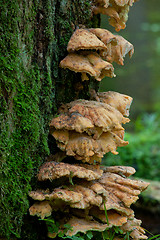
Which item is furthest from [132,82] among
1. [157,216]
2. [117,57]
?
[117,57]

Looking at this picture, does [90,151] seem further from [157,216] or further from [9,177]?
[157,216]

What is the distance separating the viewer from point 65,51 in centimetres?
268

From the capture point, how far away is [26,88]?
2.33 m

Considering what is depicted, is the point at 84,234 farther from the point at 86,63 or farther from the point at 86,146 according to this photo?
the point at 86,63

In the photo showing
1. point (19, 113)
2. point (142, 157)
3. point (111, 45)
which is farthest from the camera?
point (142, 157)

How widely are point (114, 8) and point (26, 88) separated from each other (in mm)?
1251

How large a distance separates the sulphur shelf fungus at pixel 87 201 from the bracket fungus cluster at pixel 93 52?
2.84 feet

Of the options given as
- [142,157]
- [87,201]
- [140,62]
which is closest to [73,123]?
[87,201]

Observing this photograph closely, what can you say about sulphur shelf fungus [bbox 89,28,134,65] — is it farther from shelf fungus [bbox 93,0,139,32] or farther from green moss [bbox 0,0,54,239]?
green moss [bbox 0,0,54,239]

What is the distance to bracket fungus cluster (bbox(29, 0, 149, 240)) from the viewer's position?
226 cm

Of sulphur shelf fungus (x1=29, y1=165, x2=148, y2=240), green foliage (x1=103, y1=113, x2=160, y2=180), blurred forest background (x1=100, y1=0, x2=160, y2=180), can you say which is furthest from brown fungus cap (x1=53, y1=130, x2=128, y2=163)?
blurred forest background (x1=100, y1=0, x2=160, y2=180)

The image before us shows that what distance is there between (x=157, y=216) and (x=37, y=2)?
4.68m

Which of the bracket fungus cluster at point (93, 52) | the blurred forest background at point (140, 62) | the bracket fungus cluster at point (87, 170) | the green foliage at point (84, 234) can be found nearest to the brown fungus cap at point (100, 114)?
the bracket fungus cluster at point (87, 170)

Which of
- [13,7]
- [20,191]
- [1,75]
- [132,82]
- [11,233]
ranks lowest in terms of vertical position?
[132,82]
